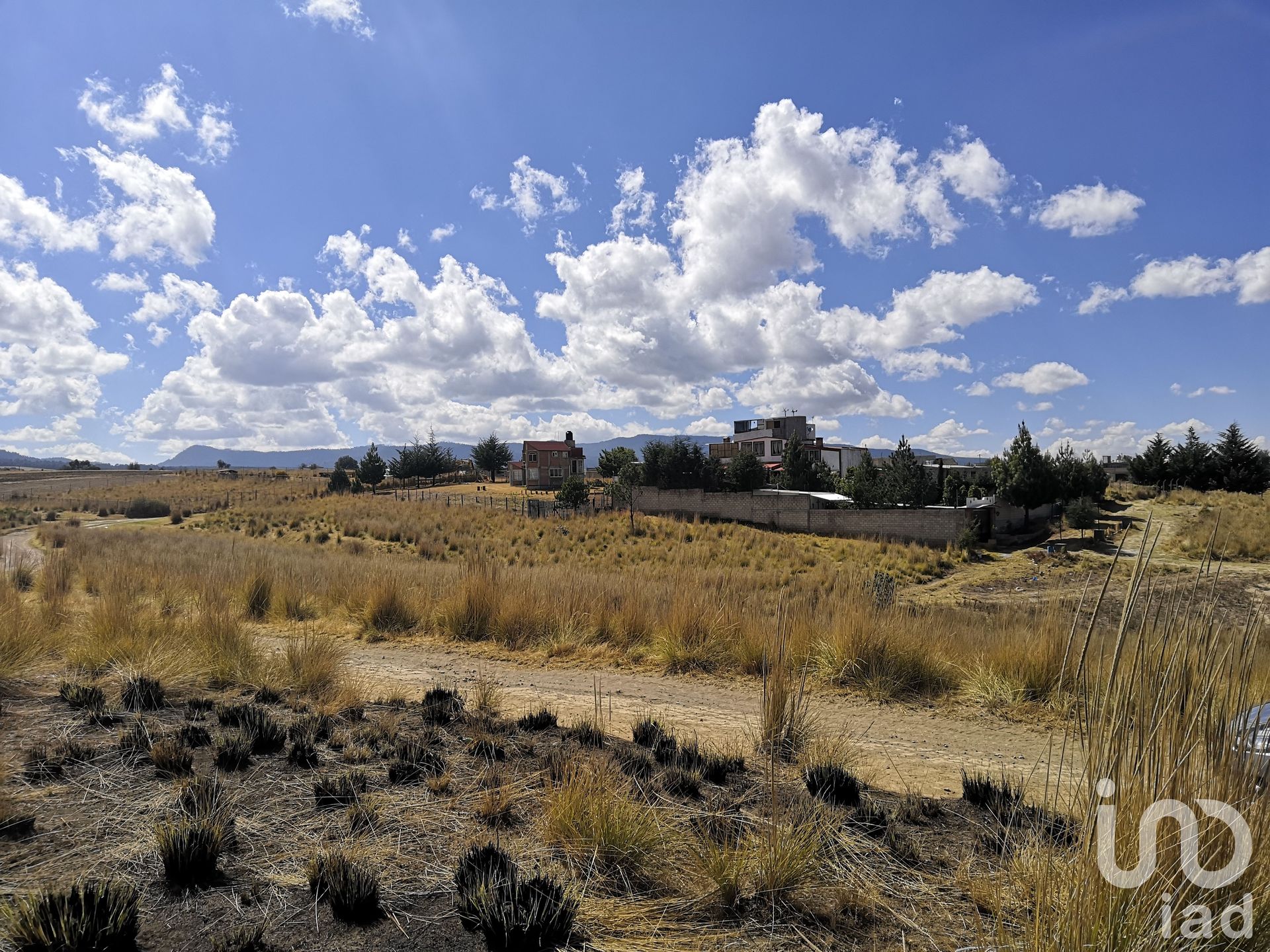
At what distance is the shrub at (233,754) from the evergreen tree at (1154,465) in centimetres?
7736

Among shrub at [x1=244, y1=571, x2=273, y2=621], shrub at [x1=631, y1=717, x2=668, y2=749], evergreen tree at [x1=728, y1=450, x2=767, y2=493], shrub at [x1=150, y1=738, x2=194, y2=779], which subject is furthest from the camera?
evergreen tree at [x1=728, y1=450, x2=767, y2=493]

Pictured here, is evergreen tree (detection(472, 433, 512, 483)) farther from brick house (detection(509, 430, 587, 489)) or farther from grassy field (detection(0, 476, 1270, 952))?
grassy field (detection(0, 476, 1270, 952))

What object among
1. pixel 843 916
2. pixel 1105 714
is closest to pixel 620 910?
pixel 843 916

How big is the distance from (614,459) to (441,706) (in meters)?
67.5

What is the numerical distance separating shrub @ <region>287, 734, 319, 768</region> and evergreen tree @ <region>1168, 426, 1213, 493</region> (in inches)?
2956

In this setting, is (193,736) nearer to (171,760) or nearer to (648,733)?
(171,760)

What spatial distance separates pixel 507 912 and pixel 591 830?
77 cm

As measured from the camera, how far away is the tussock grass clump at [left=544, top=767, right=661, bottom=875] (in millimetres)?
3305

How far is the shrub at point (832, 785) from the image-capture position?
402cm

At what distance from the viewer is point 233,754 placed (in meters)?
4.38

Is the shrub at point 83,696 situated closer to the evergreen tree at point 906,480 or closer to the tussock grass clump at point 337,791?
the tussock grass clump at point 337,791

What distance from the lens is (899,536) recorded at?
1420 inches

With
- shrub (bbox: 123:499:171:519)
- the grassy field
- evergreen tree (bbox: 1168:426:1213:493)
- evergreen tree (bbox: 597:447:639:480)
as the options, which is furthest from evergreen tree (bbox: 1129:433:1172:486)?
shrub (bbox: 123:499:171:519)

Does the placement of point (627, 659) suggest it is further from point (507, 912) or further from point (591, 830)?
point (507, 912)
